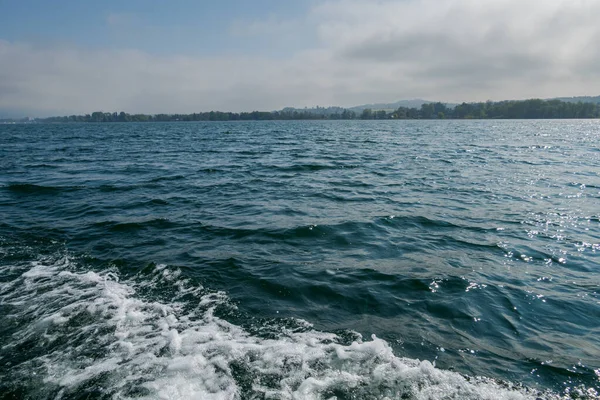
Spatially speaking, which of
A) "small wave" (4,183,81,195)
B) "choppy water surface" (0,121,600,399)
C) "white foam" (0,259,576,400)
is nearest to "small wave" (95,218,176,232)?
"choppy water surface" (0,121,600,399)

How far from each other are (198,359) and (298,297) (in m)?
2.33

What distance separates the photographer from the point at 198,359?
4.41 meters

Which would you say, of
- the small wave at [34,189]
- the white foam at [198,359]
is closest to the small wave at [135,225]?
the white foam at [198,359]

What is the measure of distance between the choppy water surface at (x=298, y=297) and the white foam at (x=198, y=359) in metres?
0.02

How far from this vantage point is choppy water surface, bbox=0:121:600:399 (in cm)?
414

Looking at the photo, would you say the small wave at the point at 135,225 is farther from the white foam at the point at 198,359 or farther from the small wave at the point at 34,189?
the small wave at the point at 34,189

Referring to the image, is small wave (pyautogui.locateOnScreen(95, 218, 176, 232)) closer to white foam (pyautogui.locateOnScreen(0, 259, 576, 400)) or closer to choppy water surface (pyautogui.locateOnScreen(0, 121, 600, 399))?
choppy water surface (pyautogui.locateOnScreen(0, 121, 600, 399))

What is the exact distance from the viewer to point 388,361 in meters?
4.50

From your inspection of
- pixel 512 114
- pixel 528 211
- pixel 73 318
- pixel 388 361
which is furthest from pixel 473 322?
pixel 512 114

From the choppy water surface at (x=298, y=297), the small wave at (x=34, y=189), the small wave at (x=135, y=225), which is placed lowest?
the choppy water surface at (x=298, y=297)

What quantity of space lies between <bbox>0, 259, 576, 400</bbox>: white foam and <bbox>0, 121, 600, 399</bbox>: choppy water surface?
0.08 ft

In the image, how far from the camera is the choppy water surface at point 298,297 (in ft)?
13.6

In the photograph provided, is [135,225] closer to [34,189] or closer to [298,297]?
[298,297]

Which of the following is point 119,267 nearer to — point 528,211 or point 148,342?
point 148,342
